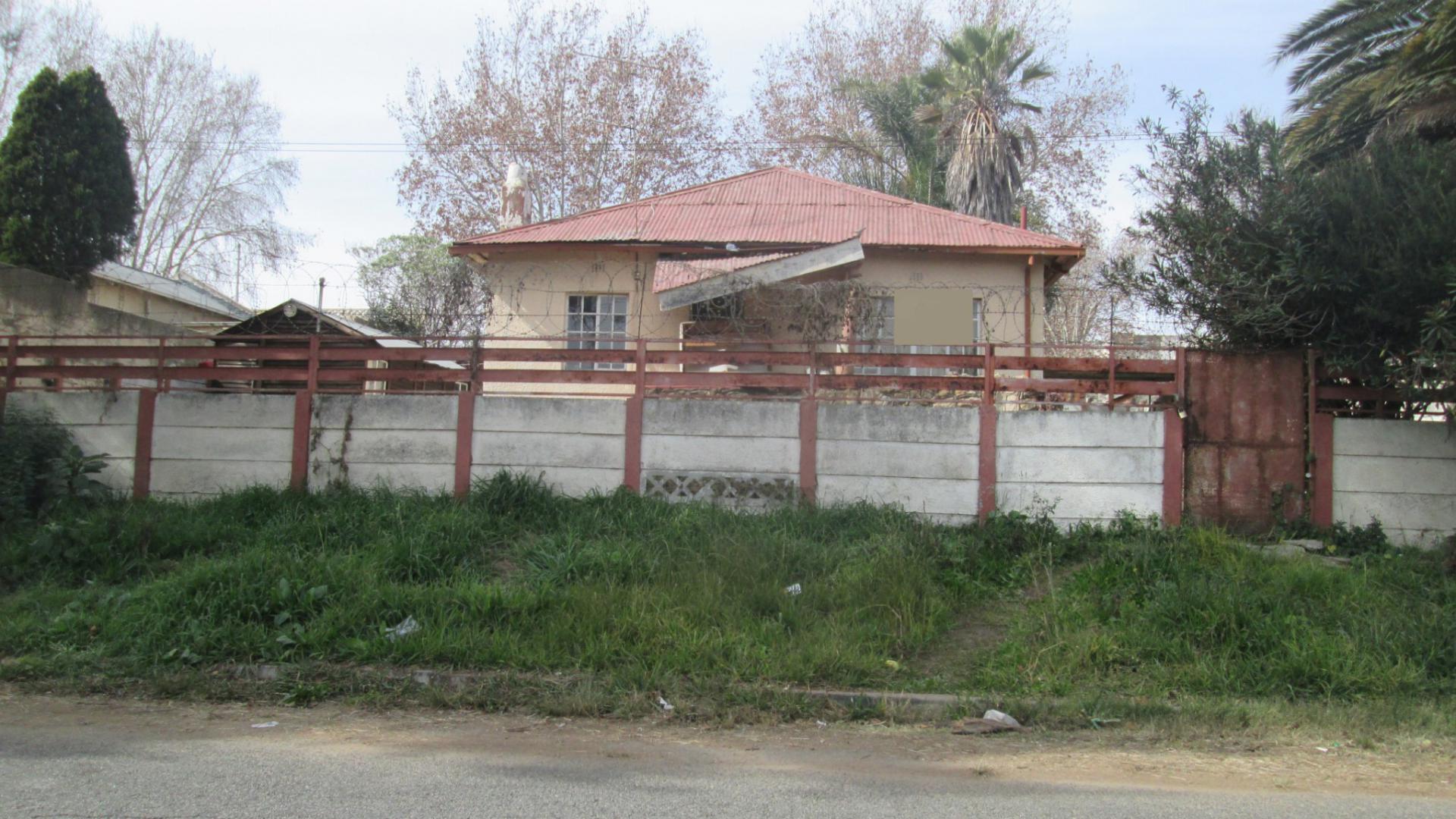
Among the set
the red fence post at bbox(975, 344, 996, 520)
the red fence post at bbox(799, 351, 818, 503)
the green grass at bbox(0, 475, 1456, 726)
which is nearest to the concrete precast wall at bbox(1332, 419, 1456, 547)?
the green grass at bbox(0, 475, 1456, 726)

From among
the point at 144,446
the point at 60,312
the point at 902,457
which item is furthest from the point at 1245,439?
the point at 60,312

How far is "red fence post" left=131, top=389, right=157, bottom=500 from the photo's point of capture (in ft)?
34.1

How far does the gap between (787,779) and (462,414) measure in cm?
Answer: 605

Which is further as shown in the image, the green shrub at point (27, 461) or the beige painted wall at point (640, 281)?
the beige painted wall at point (640, 281)

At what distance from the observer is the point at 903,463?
32.2 feet

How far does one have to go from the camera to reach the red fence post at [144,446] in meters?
10.4

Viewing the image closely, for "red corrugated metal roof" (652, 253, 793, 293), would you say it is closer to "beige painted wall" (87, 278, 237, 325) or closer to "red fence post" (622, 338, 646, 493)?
"red fence post" (622, 338, 646, 493)

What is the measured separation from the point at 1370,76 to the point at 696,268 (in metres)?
8.93

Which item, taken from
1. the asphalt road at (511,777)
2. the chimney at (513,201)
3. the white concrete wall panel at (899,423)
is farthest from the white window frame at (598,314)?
the asphalt road at (511,777)

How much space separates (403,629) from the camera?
23.9 ft

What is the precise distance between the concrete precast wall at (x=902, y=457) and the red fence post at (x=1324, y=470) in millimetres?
3152

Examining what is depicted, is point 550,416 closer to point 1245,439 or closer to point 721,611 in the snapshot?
point 721,611

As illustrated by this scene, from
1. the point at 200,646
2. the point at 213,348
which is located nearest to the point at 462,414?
the point at 213,348

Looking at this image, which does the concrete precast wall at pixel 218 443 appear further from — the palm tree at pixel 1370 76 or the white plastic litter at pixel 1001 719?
the palm tree at pixel 1370 76
